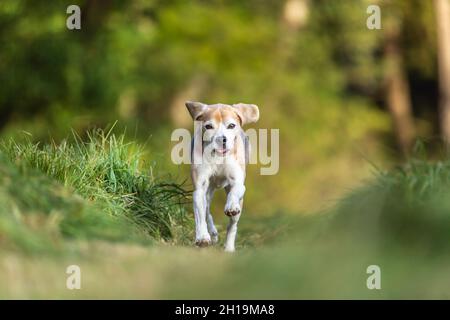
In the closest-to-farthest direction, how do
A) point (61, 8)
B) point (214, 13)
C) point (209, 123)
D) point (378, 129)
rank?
point (209, 123), point (61, 8), point (214, 13), point (378, 129)

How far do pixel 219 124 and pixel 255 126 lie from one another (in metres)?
15.3

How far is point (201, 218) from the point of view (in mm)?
8172

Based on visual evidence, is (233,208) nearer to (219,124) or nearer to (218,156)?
(218,156)

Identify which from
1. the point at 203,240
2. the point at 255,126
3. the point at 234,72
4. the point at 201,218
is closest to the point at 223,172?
the point at 201,218

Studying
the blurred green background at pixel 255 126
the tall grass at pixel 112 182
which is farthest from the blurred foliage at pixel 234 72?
the tall grass at pixel 112 182

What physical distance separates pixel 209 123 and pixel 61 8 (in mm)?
12072

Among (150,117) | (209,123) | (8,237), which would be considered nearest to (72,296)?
(8,237)

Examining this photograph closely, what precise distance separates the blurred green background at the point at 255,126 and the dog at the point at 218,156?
1.18 ft

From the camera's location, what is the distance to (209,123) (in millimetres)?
8281

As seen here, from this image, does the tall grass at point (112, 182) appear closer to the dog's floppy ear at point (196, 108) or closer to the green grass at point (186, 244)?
the green grass at point (186, 244)

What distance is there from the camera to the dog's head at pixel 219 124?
8.26m

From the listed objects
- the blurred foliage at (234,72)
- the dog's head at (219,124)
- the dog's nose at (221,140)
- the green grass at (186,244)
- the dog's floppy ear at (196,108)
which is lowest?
the green grass at (186,244)

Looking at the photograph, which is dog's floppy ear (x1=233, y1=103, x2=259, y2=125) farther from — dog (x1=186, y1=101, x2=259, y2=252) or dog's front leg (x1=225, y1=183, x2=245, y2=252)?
dog's front leg (x1=225, y1=183, x2=245, y2=252)
